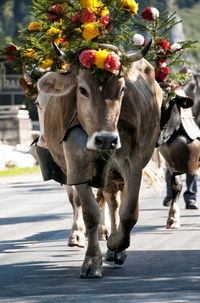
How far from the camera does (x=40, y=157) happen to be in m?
9.29

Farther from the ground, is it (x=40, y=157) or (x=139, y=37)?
(x=139, y=37)

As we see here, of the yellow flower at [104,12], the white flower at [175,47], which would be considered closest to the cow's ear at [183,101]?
the white flower at [175,47]

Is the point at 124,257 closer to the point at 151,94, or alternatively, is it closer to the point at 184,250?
the point at 184,250

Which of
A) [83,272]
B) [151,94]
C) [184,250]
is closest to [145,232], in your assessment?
[184,250]

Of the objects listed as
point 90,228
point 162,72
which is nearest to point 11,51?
point 162,72

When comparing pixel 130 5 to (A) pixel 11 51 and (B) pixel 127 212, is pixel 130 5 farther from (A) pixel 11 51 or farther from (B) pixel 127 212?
(B) pixel 127 212

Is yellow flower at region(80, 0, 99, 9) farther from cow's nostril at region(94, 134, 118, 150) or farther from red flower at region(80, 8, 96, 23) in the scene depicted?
cow's nostril at region(94, 134, 118, 150)

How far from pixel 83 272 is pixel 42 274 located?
1.51ft

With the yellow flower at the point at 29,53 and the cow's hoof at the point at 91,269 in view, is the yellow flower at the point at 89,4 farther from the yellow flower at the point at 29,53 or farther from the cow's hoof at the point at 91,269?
the cow's hoof at the point at 91,269

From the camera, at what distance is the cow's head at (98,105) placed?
6836 mm

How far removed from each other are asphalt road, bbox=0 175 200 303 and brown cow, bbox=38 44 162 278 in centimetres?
34

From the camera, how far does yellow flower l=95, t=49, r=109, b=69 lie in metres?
6.94

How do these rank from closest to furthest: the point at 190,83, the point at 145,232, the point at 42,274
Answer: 1. the point at 42,274
2. the point at 145,232
3. the point at 190,83

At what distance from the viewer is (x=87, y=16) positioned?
770cm
